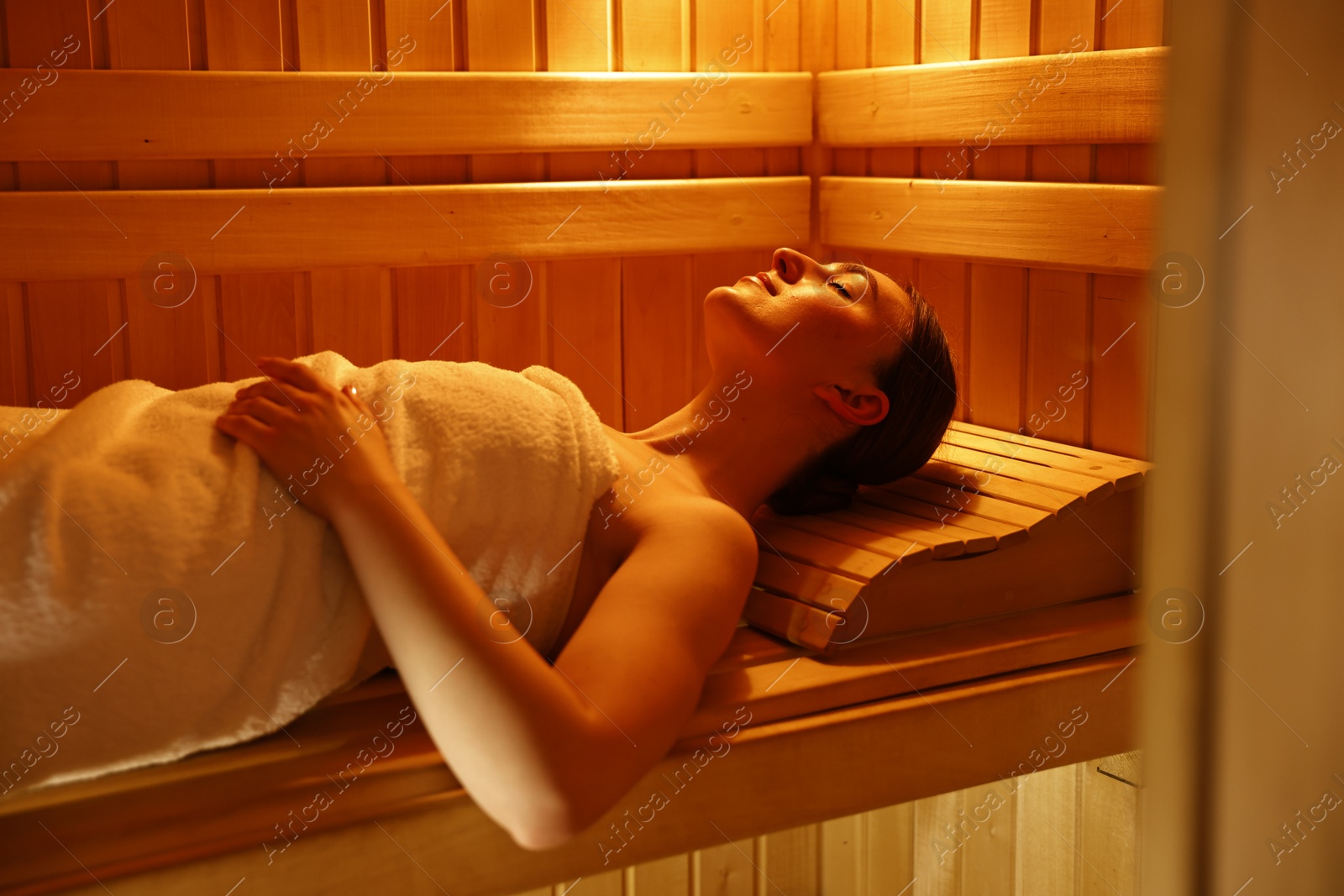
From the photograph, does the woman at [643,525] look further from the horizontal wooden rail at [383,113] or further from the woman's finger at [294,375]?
the horizontal wooden rail at [383,113]

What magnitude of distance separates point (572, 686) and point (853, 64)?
1726 millimetres

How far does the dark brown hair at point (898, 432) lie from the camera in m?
1.78

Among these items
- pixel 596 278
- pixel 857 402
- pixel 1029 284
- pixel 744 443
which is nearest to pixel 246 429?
pixel 744 443

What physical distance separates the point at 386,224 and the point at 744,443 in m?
0.86

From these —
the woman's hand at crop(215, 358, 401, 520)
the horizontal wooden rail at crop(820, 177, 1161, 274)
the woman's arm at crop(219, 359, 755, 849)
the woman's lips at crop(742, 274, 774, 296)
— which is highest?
the horizontal wooden rail at crop(820, 177, 1161, 274)

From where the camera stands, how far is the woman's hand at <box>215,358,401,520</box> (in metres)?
1.30

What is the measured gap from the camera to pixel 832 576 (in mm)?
1577

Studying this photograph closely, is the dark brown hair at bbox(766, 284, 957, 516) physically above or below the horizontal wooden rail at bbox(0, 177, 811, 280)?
below

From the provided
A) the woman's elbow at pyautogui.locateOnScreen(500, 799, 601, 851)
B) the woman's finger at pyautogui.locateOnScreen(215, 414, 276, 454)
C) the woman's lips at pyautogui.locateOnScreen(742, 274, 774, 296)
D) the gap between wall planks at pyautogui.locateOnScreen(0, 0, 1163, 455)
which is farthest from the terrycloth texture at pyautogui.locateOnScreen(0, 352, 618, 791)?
the gap between wall planks at pyautogui.locateOnScreen(0, 0, 1163, 455)

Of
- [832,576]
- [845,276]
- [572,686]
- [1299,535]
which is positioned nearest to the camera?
[1299,535]

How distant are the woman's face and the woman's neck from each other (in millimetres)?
44

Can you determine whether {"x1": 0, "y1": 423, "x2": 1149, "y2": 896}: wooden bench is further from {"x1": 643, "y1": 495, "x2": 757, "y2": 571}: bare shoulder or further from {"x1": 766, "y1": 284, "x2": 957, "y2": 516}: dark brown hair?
{"x1": 643, "y1": 495, "x2": 757, "y2": 571}: bare shoulder

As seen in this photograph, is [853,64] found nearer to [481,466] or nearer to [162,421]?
[481,466]

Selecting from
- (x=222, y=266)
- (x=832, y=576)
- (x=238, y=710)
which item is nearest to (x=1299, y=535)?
(x=238, y=710)
